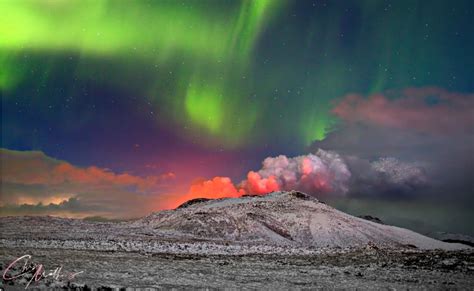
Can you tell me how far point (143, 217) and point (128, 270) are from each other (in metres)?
104

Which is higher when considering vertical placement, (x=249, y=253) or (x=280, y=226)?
(x=280, y=226)

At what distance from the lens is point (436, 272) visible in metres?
33.5

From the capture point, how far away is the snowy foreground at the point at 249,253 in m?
28.3

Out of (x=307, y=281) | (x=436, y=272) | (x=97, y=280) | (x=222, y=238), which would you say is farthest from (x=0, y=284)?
(x=222, y=238)

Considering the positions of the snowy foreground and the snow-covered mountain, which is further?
the snow-covered mountain

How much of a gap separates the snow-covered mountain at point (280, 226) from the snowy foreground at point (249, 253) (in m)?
0.26

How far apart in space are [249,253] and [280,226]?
51.4m

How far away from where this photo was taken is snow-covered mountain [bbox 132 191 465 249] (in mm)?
100188

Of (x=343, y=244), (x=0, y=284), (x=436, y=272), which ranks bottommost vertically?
(x=0, y=284)

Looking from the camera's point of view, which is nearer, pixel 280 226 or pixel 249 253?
pixel 249 253

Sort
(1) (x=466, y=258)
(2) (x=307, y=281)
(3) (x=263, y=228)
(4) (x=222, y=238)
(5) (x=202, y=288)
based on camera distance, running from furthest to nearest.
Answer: (3) (x=263, y=228), (4) (x=222, y=238), (1) (x=466, y=258), (2) (x=307, y=281), (5) (x=202, y=288)

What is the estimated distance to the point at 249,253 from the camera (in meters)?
58.9

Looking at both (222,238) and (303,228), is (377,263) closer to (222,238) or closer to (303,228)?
(222,238)

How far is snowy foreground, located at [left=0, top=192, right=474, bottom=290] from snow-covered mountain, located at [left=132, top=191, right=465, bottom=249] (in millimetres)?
265
